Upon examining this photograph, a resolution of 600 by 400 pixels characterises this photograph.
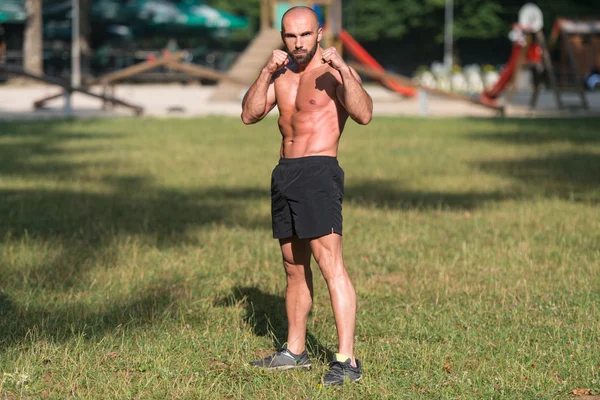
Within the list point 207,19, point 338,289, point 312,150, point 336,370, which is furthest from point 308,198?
point 207,19

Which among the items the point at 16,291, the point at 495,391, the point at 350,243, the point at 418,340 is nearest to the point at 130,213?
the point at 350,243

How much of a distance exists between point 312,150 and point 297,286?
2.50 ft

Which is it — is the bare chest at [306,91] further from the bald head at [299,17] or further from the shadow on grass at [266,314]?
the shadow on grass at [266,314]

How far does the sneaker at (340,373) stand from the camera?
5250 millimetres

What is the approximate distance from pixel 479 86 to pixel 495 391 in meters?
38.1

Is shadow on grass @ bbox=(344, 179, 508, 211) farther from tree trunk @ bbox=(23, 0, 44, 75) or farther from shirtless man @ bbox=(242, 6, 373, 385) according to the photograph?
tree trunk @ bbox=(23, 0, 44, 75)

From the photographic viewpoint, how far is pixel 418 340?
6.25 m

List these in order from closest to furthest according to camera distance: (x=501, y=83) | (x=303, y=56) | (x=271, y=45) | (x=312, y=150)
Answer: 1. (x=303, y=56)
2. (x=312, y=150)
3. (x=501, y=83)
4. (x=271, y=45)

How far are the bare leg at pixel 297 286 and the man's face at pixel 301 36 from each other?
0.97m

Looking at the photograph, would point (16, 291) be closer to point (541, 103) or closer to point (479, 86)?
point (541, 103)

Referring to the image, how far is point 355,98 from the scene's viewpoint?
5176mm

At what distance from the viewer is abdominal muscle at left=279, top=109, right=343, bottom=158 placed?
538cm

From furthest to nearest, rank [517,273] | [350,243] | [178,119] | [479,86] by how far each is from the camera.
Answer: [479,86]
[178,119]
[350,243]
[517,273]

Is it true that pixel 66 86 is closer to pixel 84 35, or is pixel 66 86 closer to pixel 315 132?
pixel 315 132
